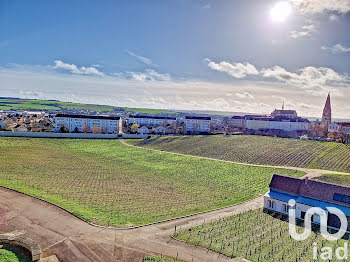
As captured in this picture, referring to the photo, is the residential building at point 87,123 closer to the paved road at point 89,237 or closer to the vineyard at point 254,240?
the paved road at point 89,237

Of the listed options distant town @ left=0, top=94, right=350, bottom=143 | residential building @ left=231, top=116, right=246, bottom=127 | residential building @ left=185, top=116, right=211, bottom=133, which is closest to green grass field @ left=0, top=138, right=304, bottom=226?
distant town @ left=0, top=94, right=350, bottom=143

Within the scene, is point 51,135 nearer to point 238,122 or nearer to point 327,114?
point 238,122

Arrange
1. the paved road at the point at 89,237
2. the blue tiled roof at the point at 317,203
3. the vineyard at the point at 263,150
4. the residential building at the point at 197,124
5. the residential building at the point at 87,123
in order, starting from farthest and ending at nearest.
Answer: the residential building at the point at 197,124, the residential building at the point at 87,123, the vineyard at the point at 263,150, the blue tiled roof at the point at 317,203, the paved road at the point at 89,237

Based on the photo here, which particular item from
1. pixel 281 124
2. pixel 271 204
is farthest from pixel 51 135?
pixel 281 124

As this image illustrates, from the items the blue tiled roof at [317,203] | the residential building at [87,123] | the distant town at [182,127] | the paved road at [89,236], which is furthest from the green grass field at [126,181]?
the residential building at [87,123]

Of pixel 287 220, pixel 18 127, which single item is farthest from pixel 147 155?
pixel 18 127

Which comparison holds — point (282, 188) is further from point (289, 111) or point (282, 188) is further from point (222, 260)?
point (289, 111)
